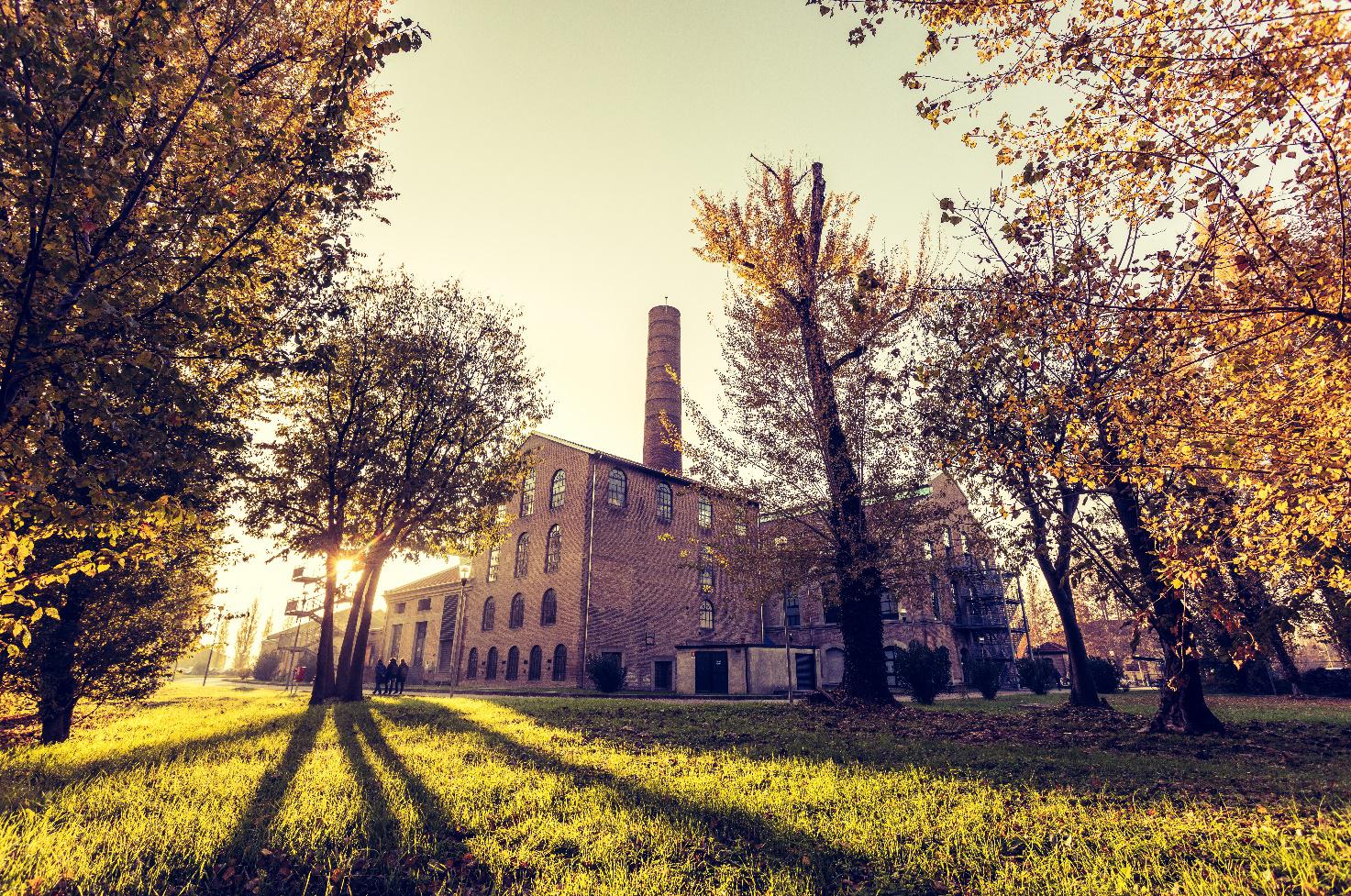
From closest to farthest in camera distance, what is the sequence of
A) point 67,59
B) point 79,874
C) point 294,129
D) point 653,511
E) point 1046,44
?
1. point 79,874
2. point 67,59
3. point 1046,44
4. point 294,129
5. point 653,511

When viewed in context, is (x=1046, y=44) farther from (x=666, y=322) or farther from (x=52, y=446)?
(x=666, y=322)

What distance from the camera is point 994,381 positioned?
13219 mm

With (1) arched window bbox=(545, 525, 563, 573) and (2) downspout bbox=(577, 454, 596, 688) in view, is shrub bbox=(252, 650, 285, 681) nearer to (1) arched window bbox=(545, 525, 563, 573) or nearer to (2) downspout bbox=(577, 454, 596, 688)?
(1) arched window bbox=(545, 525, 563, 573)

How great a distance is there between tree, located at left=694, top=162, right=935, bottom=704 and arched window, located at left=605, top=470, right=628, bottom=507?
639 inches

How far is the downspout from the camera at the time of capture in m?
27.1

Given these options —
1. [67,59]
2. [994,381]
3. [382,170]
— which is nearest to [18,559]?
[67,59]

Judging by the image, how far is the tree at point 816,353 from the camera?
46.6 feet

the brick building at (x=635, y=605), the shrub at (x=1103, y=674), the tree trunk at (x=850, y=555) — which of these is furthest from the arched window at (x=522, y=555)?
the shrub at (x=1103, y=674)

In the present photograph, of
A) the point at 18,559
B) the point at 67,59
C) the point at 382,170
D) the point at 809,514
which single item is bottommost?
the point at 18,559

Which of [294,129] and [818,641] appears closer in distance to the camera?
[294,129]

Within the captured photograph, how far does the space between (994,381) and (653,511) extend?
21779 mm

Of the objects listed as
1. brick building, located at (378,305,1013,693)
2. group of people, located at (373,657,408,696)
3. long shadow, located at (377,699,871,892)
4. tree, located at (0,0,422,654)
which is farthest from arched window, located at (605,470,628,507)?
tree, located at (0,0,422,654)

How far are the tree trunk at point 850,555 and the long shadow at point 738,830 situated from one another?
29.1 feet

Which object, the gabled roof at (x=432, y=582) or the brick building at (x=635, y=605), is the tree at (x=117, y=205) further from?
the gabled roof at (x=432, y=582)
